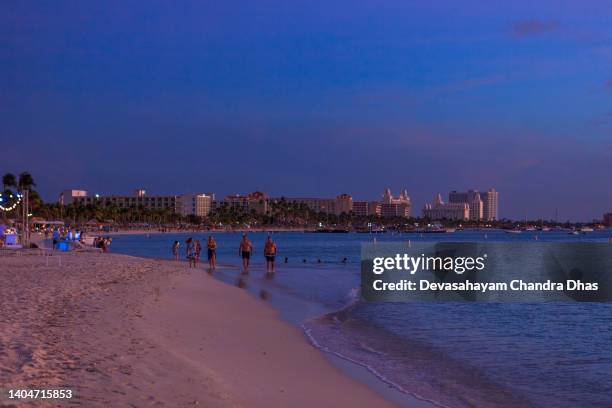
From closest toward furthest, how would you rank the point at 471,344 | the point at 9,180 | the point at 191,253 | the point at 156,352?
the point at 156,352 → the point at 471,344 → the point at 191,253 → the point at 9,180

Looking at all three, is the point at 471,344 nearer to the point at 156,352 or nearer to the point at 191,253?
the point at 156,352

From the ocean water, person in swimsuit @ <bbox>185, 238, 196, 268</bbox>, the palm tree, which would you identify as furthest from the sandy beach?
the palm tree

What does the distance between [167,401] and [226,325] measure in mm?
7361

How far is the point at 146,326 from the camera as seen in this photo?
12.2m

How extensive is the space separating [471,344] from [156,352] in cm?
723

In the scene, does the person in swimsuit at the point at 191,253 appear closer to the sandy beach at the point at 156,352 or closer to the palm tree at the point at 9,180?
the sandy beach at the point at 156,352

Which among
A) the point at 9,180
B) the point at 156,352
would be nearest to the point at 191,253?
the point at 156,352

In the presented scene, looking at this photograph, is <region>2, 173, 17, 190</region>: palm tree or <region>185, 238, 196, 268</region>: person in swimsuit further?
<region>2, 173, 17, 190</region>: palm tree

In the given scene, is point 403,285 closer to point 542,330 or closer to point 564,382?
point 542,330

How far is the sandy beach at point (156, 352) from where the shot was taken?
7520 mm

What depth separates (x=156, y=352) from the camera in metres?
9.66

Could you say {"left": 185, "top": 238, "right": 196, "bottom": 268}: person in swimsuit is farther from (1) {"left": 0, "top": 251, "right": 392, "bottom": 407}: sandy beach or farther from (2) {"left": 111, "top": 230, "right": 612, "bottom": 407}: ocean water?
(1) {"left": 0, "top": 251, "right": 392, "bottom": 407}: sandy beach

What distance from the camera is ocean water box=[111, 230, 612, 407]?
33.4 feet

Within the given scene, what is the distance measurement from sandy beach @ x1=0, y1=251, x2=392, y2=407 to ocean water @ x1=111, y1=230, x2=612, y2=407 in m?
1.06
